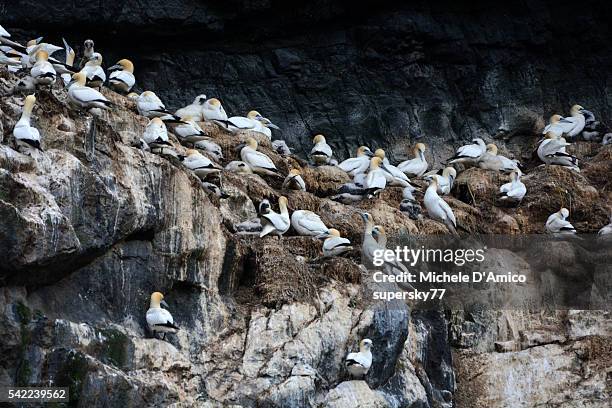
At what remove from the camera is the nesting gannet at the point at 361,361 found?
57.7ft

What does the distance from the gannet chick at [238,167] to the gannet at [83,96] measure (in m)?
2.90

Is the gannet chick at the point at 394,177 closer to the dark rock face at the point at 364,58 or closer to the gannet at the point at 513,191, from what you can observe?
the gannet at the point at 513,191

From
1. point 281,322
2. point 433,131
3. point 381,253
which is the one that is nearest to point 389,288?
point 381,253

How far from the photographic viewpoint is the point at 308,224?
19.8 meters

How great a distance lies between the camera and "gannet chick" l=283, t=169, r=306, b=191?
2127 cm

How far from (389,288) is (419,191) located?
405 cm

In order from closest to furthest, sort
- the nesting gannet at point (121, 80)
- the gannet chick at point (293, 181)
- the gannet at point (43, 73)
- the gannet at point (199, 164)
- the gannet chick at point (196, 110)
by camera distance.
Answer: the gannet at point (43, 73), the gannet at point (199, 164), the gannet chick at point (293, 181), the nesting gannet at point (121, 80), the gannet chick at point (196, 110)

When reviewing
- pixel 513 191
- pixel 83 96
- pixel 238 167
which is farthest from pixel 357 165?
pixel 83 96

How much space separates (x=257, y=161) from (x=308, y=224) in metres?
1.96

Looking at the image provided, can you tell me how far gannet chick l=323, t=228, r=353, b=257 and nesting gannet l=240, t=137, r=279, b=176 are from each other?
2.40 meters

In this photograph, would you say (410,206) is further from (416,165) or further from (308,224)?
(416,165)

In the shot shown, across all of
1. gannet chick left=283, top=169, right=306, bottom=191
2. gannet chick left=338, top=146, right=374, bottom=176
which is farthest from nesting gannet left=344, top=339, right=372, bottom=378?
gannet chick left=338, top=146, right=374, bottom=176

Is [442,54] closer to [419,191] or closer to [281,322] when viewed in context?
[419,191]

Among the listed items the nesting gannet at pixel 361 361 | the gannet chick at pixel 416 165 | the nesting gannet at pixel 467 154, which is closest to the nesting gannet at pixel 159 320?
the nesting gannet at pixel 361 361
